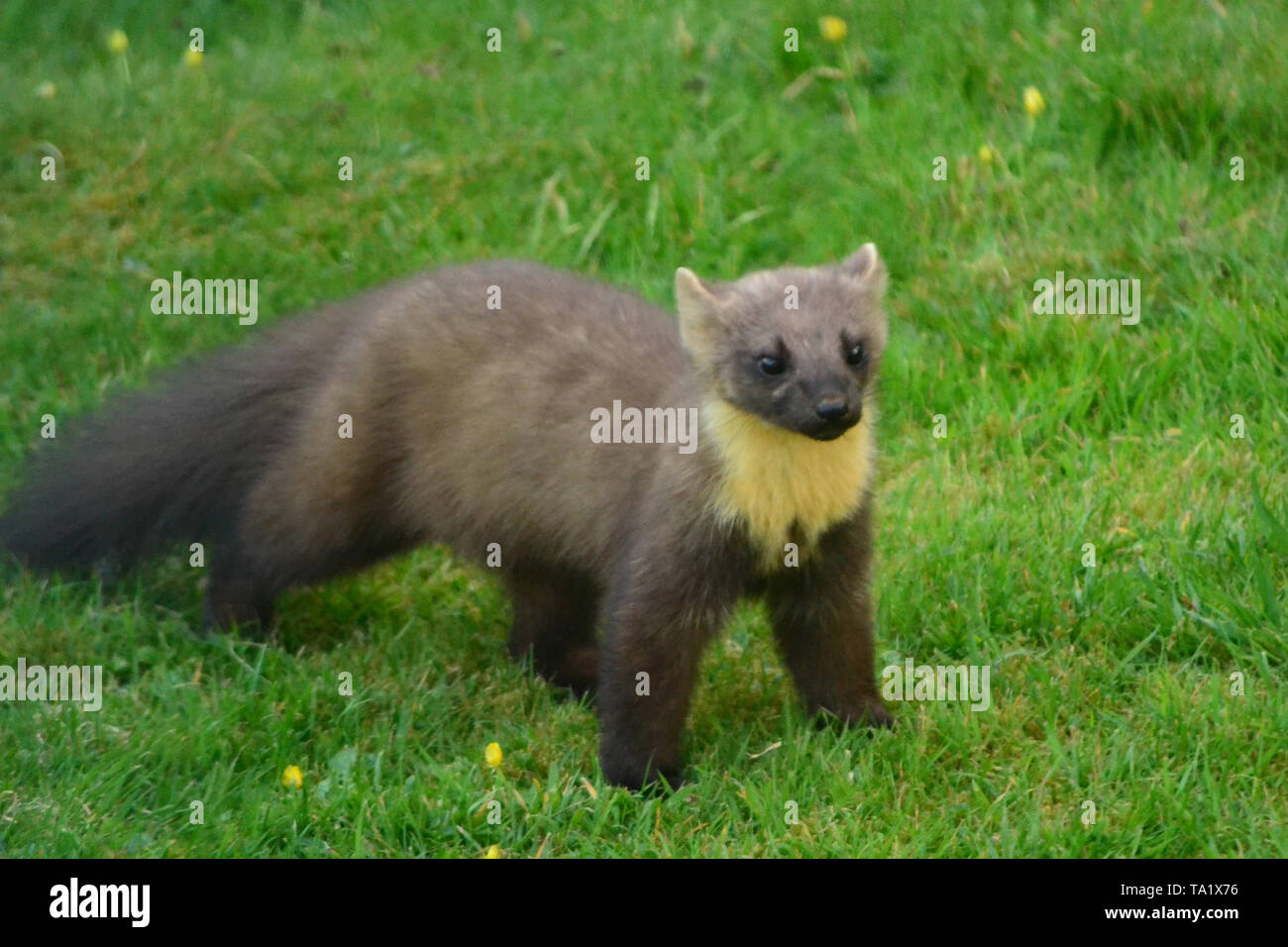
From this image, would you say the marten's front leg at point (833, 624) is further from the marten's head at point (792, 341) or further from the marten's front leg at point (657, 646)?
the marten's head at point (792, 341)

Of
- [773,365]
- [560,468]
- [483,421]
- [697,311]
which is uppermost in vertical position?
[697,311]

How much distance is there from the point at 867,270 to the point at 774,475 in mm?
726

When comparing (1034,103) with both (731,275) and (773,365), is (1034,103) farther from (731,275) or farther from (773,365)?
(773,365)

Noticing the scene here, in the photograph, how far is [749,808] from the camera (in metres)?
4.98

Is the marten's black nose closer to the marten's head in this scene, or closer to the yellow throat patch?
the marten's head

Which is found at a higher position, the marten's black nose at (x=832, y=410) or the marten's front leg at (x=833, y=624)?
the marten's black nose at (x=832, y=410)

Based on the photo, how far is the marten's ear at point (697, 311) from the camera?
5145 millimetres

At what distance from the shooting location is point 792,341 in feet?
16.2

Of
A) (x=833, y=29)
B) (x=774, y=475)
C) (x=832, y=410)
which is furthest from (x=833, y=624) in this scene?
(x=833, y=29)

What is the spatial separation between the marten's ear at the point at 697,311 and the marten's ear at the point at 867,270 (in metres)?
0.43

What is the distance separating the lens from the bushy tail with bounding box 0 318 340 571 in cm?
634

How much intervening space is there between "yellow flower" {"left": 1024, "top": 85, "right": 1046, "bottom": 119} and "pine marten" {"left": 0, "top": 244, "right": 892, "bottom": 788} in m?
2.56

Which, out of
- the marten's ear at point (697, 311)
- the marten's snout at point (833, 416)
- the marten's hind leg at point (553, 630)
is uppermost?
the marten's ear at point (697, 311)

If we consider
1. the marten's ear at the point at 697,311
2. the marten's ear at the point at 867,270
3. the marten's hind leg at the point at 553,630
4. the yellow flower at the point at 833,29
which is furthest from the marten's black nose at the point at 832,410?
the yellow flower at the point at 833,29
